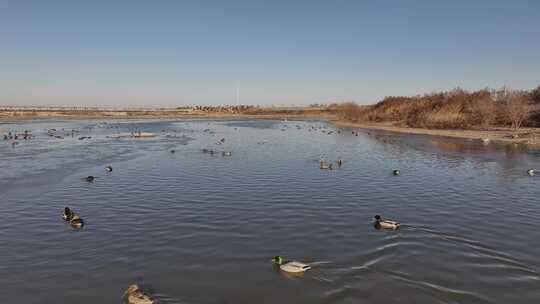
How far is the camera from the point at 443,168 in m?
33.6

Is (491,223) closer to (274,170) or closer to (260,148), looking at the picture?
(274,170)

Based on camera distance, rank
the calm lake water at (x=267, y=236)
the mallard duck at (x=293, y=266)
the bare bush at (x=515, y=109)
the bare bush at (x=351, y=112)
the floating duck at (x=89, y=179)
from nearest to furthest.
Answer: the calm lake water at (x=267, y=236), the mallard duck at (x=293, y=266), the floating duck at (x=89, y=179), the bare bush at (x=515, y=109), the bare bush at (x=351, y=112)

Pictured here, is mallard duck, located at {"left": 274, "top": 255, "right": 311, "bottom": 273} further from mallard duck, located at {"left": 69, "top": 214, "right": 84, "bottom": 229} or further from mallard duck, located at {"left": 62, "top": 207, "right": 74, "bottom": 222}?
mallard duck, located at {"left": 62, "top": 207, "right": 74, "bottom": 222}

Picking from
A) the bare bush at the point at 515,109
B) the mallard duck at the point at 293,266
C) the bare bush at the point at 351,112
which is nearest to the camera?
the mallard duck at the point at 293,266

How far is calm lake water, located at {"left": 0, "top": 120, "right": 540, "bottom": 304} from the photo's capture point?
37.9ft

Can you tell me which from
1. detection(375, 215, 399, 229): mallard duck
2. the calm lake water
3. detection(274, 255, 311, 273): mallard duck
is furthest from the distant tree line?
detection(274, 255, 311, 273): mallard duck

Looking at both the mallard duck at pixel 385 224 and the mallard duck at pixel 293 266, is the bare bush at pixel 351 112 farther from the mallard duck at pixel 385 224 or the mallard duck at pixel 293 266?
the mallard duck at pixel 293 266

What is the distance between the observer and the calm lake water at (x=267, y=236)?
37.9 feet

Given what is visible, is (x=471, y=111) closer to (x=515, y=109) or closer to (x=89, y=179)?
(x=515, y=109)

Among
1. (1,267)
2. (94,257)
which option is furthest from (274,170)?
(1,267)

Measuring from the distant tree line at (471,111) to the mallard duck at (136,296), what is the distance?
2922 inches

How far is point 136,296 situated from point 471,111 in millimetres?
83057

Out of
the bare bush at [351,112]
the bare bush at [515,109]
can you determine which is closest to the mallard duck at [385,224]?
the bare bush at [515,109]

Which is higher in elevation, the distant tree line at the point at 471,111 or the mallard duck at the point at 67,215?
the distant tree line at the point at 471,111
